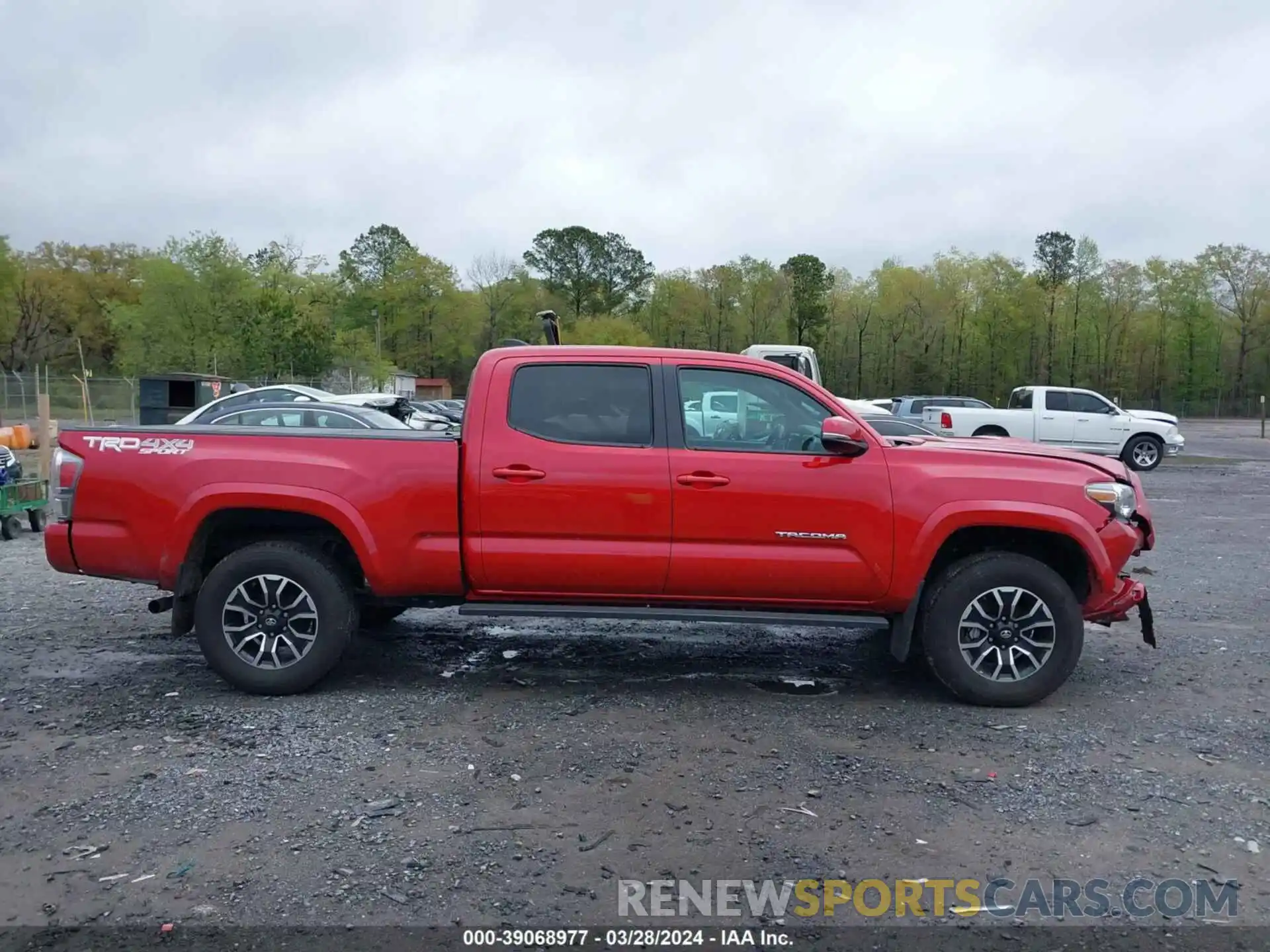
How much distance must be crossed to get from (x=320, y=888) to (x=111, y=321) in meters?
56.7

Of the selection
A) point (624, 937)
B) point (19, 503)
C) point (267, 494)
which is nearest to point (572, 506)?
point (267, 494)

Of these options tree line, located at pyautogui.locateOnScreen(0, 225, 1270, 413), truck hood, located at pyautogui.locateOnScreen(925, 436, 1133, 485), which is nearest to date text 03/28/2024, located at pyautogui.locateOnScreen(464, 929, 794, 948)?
truck hood, located at pyautogui.locateOnScreen(925, 436, 1133, 485)

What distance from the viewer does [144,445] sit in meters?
5.23

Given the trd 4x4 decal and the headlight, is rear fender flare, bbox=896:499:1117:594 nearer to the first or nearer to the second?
the headlight

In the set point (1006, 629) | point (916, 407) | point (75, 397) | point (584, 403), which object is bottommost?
point (1006, 629)

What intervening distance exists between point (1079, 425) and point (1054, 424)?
1.88 feet

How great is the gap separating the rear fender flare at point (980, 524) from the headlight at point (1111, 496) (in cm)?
16

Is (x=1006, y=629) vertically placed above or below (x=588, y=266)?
below

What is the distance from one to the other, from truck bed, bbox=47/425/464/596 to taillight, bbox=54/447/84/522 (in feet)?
0.12

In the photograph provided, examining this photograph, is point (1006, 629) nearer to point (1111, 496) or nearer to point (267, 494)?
point (1111, 496)

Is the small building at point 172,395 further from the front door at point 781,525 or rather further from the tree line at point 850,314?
the tree line at point 850,314

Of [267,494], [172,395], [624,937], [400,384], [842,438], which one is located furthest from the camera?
[400,384]

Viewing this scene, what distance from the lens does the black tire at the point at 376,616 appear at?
20.5ft

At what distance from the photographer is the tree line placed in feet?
215
